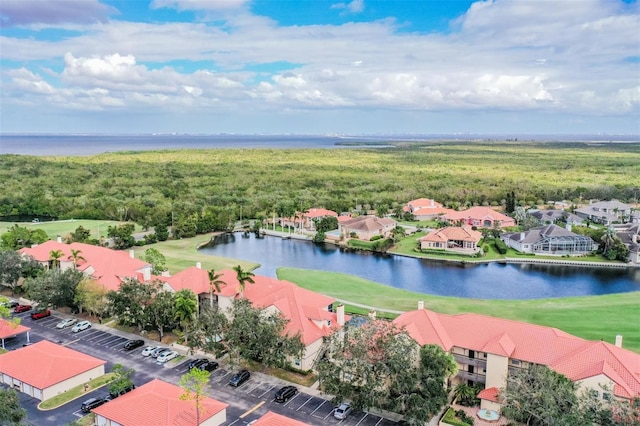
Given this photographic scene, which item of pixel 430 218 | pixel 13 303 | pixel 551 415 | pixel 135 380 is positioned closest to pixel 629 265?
pixel 430 218

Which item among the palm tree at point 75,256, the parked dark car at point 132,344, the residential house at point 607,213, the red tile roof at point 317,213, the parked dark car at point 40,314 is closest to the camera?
the parked dark car at point 132,344

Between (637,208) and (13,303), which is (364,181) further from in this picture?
(13,303)

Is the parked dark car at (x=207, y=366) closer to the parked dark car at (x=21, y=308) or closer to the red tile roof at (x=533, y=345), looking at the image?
the red tile roof at (x=533, y=345)

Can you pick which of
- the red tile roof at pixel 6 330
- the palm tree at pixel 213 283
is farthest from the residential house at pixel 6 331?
the palm tree at pixel 213 283

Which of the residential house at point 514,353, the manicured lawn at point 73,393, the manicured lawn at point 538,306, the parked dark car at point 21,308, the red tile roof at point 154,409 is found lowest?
the manicured lawn at point 538,306

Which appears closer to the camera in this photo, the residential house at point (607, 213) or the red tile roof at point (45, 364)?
the red tile roof at point (45, 364)

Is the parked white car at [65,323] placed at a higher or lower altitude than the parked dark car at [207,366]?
higher
